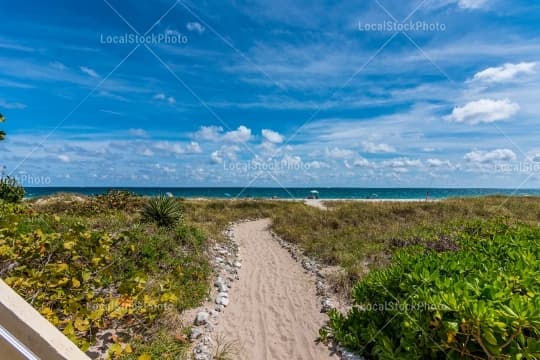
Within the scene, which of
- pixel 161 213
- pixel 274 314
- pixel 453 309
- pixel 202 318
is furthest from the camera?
pixel 161 213

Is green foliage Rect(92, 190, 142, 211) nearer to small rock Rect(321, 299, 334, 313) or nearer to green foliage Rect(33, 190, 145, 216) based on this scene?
green foliage Rect(33, 190, 145, 216)

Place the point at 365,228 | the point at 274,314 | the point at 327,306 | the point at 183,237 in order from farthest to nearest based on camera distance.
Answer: the point at 365,228 < the point at 183,237 < the point at 327,306 < the point at 274,314

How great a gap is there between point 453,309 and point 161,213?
10258mm

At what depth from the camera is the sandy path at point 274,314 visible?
5055mm

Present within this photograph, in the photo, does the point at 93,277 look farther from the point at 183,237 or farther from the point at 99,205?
the point at 99,205

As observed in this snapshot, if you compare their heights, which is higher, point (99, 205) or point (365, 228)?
point (99, 205)

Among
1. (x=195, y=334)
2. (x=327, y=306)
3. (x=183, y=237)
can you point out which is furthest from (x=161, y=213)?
(x=327, y=306)

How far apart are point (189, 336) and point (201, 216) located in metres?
13.0

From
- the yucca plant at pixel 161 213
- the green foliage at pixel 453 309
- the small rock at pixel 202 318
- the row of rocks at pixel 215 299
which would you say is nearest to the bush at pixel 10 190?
the yucca plant at pixel 161 213

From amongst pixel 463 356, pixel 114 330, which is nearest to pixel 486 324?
pixel 463 356

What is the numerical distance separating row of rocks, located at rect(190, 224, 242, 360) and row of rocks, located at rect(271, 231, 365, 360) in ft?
6.44

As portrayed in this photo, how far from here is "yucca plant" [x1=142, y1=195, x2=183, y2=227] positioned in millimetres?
11164

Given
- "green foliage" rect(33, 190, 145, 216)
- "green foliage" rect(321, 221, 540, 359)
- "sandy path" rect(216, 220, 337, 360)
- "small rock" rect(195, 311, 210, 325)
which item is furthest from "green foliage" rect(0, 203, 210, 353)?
"green foliage" rect(33, 190, 145, 216)

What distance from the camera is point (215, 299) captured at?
22.5ft
